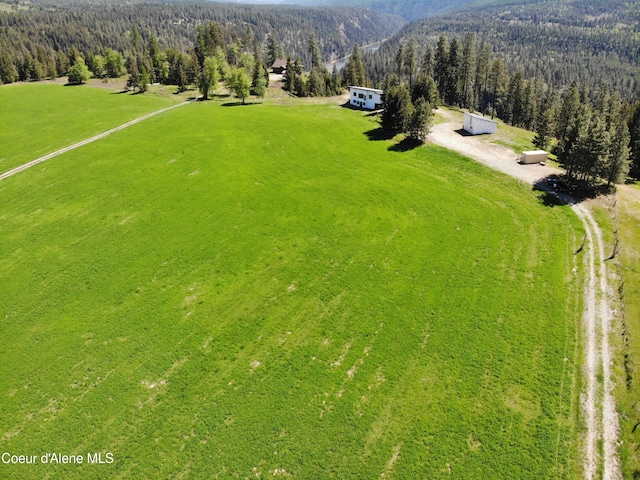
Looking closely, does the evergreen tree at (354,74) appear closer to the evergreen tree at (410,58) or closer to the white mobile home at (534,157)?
the evergreen tree at (410,58)

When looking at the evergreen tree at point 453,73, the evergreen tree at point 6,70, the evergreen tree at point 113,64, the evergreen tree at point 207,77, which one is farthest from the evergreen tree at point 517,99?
the evergreen tree at point 6,70

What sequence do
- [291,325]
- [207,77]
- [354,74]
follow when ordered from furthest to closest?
[354,74]
[207,77]
[291,325]

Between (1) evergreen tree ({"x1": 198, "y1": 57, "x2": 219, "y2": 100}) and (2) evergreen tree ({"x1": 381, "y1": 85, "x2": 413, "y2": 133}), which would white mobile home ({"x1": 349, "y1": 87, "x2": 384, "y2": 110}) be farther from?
(1) evergreen tree ({"x1": 198, "y1": 57, "x2": 219, "y2": 100})

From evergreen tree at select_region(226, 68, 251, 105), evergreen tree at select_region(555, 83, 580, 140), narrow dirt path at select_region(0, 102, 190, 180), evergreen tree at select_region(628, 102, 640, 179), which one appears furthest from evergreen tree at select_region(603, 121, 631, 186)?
narrow dirt path at select_region(0, 102, 190, 180)

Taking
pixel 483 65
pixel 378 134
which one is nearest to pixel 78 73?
pixel 378 134

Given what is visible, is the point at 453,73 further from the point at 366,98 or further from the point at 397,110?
the point at 397,110
